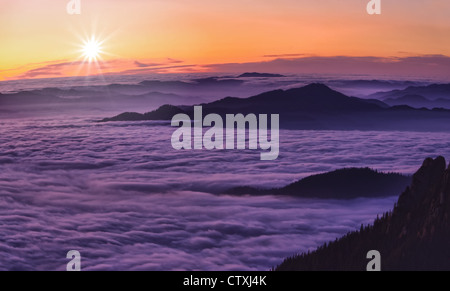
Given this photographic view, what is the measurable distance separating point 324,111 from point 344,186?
7878 cm

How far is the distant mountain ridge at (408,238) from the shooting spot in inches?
1158

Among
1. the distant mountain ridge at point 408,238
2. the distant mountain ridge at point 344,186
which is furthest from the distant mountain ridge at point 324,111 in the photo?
the distant mountain ridge at point 408,238

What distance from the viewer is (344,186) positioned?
82.2 meters

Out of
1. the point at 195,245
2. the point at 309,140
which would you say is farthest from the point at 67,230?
the point at 309,140

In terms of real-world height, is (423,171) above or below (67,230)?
above

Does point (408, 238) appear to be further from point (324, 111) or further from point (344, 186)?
point (324, 111)

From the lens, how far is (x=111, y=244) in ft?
139

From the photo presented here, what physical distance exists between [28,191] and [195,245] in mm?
39715

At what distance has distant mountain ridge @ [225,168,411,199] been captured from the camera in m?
77.5

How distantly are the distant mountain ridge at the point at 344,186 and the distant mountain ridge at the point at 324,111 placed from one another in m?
38.8

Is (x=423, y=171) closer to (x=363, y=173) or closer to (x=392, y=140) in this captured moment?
(x=363, y=173)

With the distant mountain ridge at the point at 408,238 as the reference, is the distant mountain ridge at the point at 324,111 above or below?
above

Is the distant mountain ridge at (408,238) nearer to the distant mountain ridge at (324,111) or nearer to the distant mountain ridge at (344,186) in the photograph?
the distant mountain ridge at (344,186)

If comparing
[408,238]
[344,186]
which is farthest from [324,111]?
[408,238]
